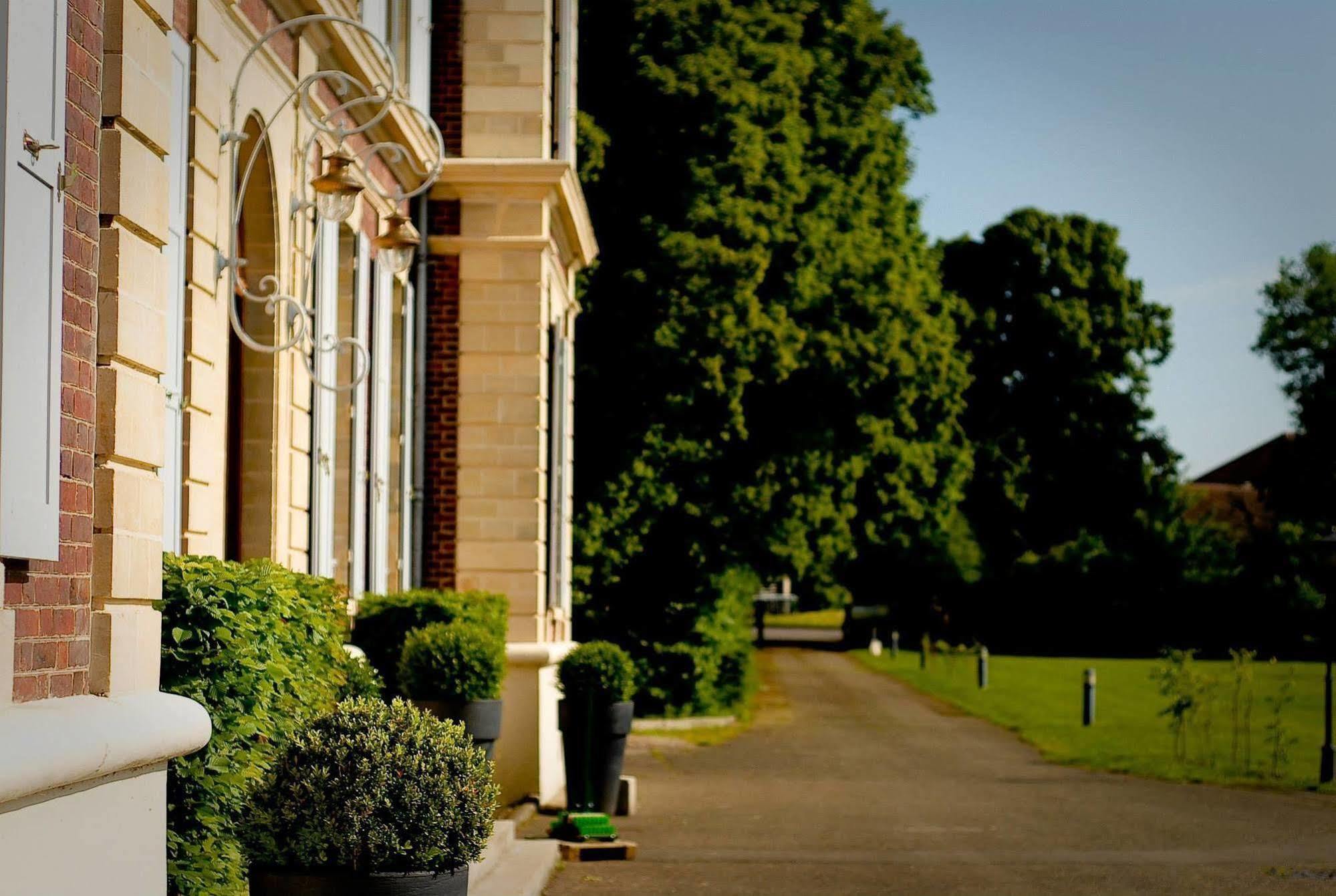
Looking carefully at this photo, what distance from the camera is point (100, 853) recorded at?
5.50 m

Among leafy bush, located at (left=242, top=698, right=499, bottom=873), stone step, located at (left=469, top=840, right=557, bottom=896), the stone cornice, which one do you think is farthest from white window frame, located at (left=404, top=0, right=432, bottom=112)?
A: leafy bush, located at (left=242, top=698, right=499, bottom=873)

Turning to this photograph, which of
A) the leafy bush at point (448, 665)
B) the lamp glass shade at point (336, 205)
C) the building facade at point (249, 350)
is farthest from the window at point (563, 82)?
the lamp glass shade at point (336, 205)

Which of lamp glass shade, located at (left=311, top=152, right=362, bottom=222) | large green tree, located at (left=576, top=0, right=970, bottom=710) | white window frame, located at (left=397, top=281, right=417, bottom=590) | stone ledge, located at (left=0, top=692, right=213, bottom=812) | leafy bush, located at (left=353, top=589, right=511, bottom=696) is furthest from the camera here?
large green tree, located at (left=576, top=0, right=970, bottom=710)

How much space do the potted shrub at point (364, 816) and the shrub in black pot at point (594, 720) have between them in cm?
825

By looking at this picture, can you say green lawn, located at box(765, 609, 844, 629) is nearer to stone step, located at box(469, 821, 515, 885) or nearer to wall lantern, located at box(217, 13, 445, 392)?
stone step, located at box(469, 821, 515, 885)

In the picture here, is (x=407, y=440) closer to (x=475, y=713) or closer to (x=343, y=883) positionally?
(x=475, y=713)

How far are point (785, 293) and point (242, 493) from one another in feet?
58.4

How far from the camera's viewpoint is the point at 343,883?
6.13 metres

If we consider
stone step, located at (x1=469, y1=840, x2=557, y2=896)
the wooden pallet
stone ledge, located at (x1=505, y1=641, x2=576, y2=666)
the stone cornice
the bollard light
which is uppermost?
the stone cornice

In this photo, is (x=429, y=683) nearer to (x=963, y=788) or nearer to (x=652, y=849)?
(x=652, y=849)

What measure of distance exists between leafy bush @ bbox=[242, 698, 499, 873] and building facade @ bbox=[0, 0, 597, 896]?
408 millimetres

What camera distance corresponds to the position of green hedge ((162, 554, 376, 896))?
681 centimetres

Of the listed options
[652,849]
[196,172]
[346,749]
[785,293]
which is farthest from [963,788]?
[346,749]

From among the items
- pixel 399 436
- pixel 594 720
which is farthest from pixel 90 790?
A: pixel 399 436
